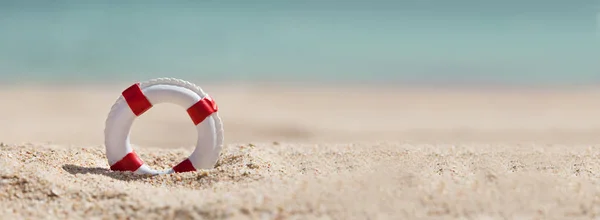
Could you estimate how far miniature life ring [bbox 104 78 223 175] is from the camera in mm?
5512

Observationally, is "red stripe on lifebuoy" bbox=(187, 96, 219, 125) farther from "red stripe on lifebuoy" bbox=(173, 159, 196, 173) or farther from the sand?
the sand

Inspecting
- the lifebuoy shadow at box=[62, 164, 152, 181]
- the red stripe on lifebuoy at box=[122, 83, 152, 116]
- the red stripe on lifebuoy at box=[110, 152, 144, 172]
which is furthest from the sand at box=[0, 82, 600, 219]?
the red stripe on lifebuoy at box=[122, 83, 152, 116]

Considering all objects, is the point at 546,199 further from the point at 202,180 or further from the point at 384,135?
the point at 384,135

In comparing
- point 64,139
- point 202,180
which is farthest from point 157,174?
point 64,139

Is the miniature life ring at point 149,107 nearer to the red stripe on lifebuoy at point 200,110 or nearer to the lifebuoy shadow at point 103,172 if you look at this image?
the red stripe on lifebuoy at point 200,110

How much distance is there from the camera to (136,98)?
5512mm

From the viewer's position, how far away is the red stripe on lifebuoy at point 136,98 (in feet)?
18.1

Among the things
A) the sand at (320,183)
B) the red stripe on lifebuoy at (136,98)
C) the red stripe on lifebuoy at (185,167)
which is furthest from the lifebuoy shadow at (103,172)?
the red stripe on lifebuoy at (136,98)

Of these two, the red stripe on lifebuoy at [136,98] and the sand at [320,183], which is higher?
the red stripe on lifebuoy at [136,98]

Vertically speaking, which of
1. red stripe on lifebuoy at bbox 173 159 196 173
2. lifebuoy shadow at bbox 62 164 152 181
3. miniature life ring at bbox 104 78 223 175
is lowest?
lifebuoy shadow at bbox 62 164 152 181

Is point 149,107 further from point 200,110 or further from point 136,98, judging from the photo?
point 200,110

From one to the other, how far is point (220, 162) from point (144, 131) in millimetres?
7547

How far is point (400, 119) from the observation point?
17.5 m

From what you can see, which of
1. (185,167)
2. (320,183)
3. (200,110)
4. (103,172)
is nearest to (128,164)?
(103,172)
